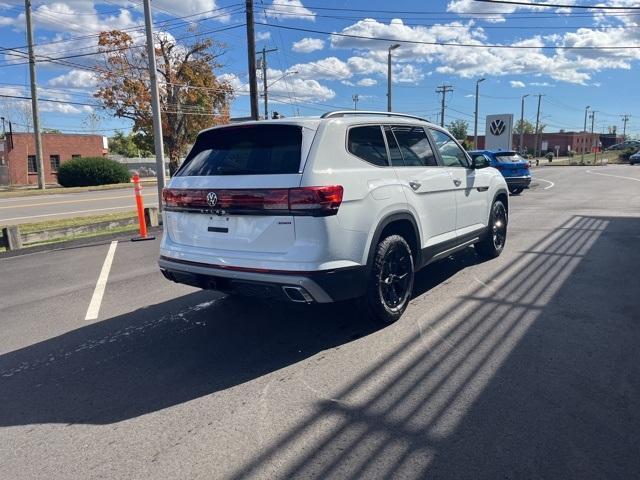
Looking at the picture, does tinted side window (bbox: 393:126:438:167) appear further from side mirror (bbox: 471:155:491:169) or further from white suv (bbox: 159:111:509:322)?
side mirror (bbox: 471:155:491:169)

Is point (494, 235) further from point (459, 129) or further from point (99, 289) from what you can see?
point (459, 129)

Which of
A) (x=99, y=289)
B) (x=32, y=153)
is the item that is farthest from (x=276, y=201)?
(x=32, y=153)

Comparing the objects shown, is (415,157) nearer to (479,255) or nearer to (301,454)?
(479,255)

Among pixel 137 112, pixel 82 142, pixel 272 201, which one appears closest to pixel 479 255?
pixel 272 201

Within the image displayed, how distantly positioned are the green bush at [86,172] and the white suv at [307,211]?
118 feet

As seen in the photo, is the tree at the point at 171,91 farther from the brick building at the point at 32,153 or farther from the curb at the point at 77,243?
the curb at the point at 77,243

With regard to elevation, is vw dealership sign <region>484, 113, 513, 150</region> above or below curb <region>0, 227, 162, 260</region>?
above

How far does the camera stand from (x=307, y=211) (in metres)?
3.83

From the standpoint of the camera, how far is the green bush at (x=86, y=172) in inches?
1454

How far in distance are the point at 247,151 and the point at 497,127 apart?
77.3ft

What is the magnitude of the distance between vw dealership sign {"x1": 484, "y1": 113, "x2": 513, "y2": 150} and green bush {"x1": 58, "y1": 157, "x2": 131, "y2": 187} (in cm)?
2735

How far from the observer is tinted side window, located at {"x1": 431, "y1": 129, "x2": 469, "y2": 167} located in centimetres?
592

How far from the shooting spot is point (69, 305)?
5.91 meters

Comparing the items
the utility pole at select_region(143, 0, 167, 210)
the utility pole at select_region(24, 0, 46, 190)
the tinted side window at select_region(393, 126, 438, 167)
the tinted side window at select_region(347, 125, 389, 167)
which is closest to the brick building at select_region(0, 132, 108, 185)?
the utility pole at select_region(24, 0, 46, 190)
